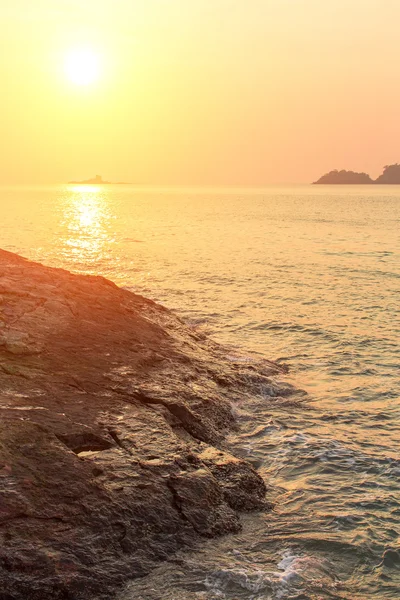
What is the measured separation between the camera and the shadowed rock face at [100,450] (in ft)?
22.9

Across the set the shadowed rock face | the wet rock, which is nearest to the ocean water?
the wet rock

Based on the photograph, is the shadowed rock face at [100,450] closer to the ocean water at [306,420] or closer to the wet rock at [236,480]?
the wet rock at [236,480]

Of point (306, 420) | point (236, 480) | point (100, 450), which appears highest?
point (100, 450)

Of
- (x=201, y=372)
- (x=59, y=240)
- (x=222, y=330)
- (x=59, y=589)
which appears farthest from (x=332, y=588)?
(x=59, y=240)

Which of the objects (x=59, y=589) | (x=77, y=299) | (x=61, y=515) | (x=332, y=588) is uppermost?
(x=77, y=299)

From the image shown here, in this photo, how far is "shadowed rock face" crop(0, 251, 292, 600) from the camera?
22.9 ft

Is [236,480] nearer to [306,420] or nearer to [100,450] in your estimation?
[100,450]

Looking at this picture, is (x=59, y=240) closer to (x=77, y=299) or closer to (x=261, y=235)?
(x=261, y=235)

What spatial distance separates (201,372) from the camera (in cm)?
1395

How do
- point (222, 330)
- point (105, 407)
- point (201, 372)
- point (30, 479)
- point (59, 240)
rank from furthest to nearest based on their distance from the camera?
point (59, 240)
point (222, 330)
point (201, 372)
point (105, 407)
point (30, 479)

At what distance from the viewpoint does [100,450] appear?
29.0 feet

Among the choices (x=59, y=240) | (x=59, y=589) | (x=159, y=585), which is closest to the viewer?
(x=59, y=589)

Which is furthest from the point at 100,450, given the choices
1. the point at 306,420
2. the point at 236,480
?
the point at 306,420

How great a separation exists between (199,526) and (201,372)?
6089 mm
